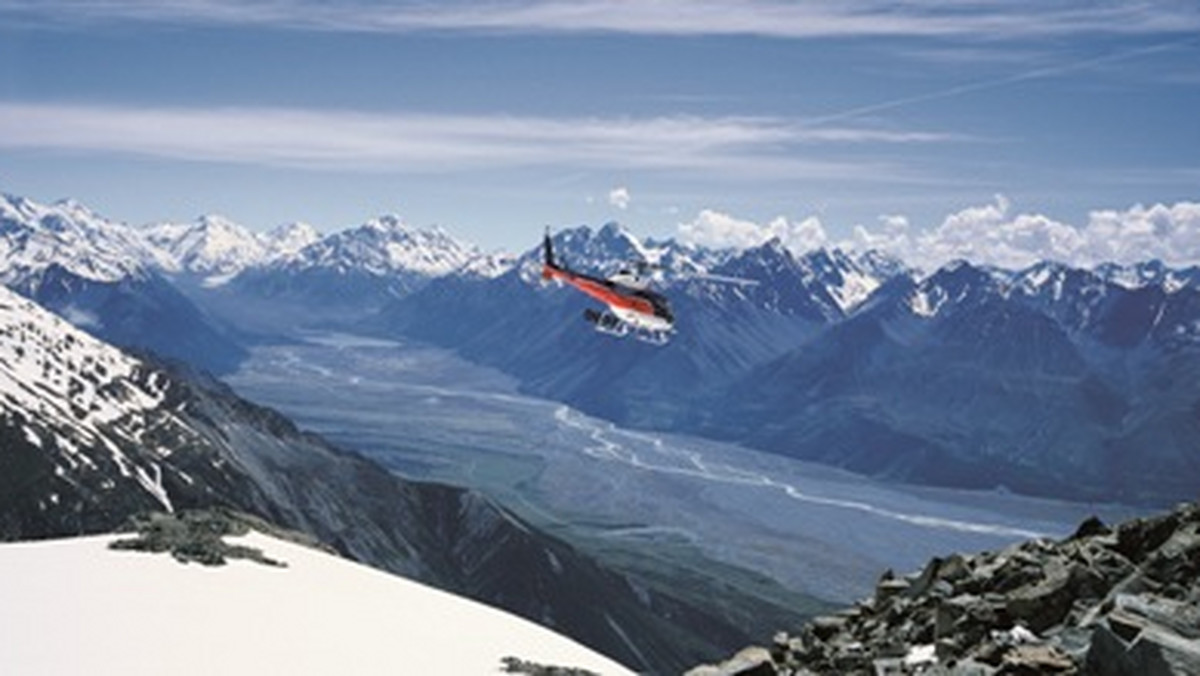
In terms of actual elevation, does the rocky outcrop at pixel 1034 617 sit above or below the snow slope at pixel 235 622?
above

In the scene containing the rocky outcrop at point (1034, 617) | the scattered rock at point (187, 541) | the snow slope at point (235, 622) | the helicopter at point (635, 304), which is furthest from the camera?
the helicopter at point (635, 304)

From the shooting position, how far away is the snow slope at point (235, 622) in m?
23.7

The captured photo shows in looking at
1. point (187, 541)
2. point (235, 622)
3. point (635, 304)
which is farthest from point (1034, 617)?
point (635, 304)

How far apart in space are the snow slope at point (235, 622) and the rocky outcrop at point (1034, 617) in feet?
26.0

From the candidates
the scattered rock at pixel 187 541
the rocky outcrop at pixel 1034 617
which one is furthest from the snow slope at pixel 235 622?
the rocky outcrop at pixel 1034 617

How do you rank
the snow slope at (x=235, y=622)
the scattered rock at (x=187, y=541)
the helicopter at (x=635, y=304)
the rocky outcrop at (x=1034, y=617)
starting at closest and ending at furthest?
the rocky outcrop at (x=1034, y=617), the snow slope at (x=235, y=622), the scattered rock at (x=187, y=541), the helicopter at (x=635, y=304)

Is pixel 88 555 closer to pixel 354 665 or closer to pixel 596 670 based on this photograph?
pixel 354 665

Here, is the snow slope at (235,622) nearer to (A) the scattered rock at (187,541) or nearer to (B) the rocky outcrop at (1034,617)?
(A) the scattered rock at (187,541)

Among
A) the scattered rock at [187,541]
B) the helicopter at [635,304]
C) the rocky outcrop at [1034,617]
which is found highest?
the helicopter at [635,304]

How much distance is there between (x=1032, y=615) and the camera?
1948cm

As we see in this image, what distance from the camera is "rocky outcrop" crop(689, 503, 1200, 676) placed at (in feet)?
47.5

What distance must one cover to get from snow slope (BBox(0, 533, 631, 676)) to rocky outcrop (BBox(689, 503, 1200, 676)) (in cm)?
792

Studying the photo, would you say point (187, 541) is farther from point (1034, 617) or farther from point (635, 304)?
point (635, 304)

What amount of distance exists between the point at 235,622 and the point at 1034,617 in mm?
17646
